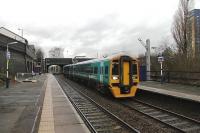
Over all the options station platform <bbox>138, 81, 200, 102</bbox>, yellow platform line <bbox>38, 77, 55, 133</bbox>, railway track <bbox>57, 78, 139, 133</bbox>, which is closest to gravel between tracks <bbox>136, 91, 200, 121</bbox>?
station platform <bbox>138, 81, 200, 102</bbox>

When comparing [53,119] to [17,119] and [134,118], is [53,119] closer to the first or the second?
[17,119]

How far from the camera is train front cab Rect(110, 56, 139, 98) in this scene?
67.3 feet

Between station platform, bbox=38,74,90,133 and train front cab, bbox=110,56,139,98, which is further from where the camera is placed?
train front cab, bbox=110,56,139,98

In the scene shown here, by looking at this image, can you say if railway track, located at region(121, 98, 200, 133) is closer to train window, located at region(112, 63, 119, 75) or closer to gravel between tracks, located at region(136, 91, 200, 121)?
gravel between tracks, located at region(136, 91, 200, 121)

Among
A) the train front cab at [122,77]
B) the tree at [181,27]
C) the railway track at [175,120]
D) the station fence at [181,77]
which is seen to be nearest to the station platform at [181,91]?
the railway track at [175,120]

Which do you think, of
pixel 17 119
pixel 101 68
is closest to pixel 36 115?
pixel 17 119

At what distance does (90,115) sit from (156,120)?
344cm

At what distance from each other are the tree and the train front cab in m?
13.2

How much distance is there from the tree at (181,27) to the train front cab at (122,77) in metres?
13.2

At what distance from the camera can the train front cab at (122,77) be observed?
20516 mm

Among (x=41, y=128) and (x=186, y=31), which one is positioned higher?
(x=186, y=31)

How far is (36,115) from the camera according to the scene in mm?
15352

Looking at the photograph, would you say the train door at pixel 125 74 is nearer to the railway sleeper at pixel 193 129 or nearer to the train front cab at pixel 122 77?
the train front cab at pixel 122 77

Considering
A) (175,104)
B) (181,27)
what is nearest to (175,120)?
(175,104)
